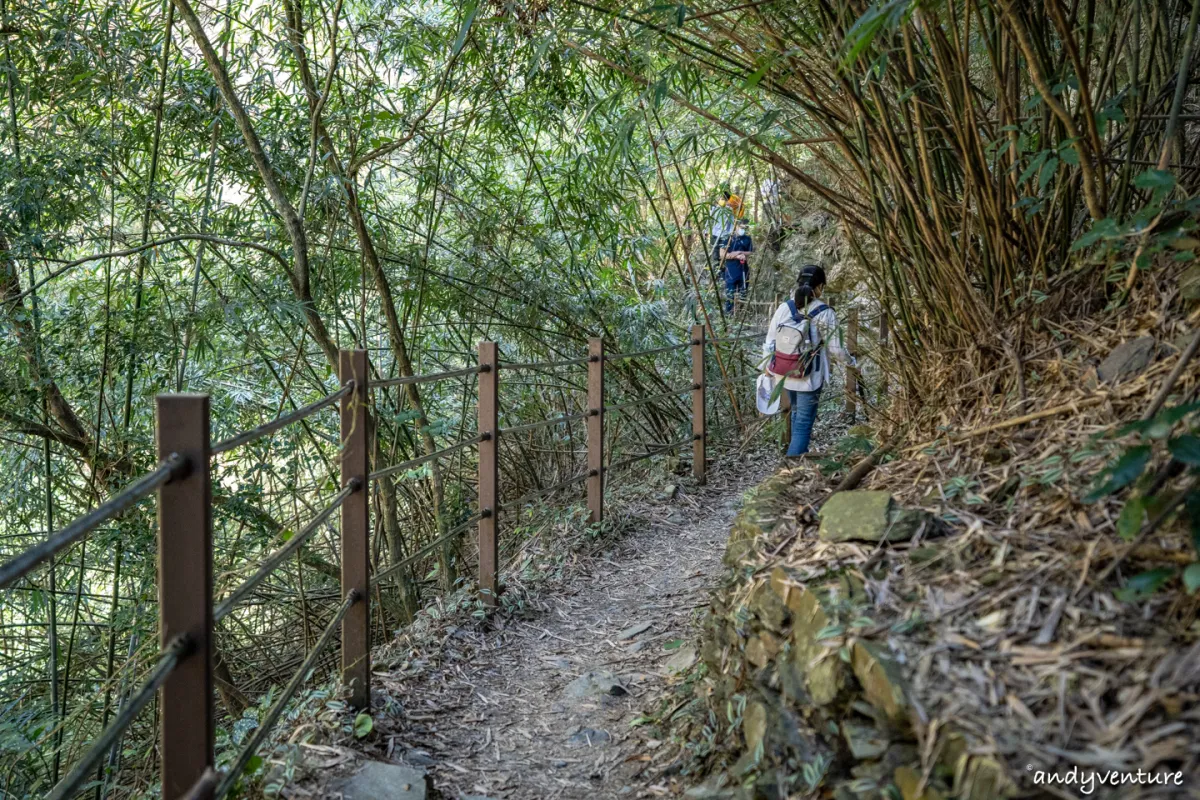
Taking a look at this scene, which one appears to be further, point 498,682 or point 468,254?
point 468,254

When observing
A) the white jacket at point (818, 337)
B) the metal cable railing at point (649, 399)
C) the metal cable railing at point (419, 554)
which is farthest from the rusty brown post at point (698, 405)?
the metal cable railing at point (419, 554)

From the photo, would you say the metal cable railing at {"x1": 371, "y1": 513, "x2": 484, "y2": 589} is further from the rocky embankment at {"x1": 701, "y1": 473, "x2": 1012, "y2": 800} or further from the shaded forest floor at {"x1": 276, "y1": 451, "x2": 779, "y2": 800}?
the rocky embankment at {"x1": 701, "y1": 473, "x2": 1012, "y2": 800}

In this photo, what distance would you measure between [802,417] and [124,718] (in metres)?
4.00

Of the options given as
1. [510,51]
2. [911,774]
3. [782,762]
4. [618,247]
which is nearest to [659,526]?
[618,247]

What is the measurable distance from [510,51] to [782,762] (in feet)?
12.9

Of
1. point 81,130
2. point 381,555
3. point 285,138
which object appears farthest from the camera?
point 381,555

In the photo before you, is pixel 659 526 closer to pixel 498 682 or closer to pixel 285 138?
pixel 498 682

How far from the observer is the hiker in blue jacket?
26.2ft

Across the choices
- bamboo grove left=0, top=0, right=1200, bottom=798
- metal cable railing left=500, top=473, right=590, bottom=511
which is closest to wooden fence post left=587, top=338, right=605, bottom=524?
metal cable railing left=500, top=473, right=590, bottom=511

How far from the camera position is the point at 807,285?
4.72 m

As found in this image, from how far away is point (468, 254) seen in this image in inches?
211

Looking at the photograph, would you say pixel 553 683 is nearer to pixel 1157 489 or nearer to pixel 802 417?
pixel 1157 489

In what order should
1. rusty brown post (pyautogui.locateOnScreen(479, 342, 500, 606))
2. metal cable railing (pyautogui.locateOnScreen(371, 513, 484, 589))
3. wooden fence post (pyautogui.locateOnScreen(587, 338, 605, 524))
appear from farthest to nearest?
wooden fence post (pyautogui.locateOnScreen(587, 338, 605, 524)), rusty brown post (pyautogui.locateOnScreen(479, 342, 500, 606)), metal cable railing (pyautogui.locateOnScreen(371, 513, 484, 589))

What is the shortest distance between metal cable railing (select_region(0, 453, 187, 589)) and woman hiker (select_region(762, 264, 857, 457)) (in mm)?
3391
